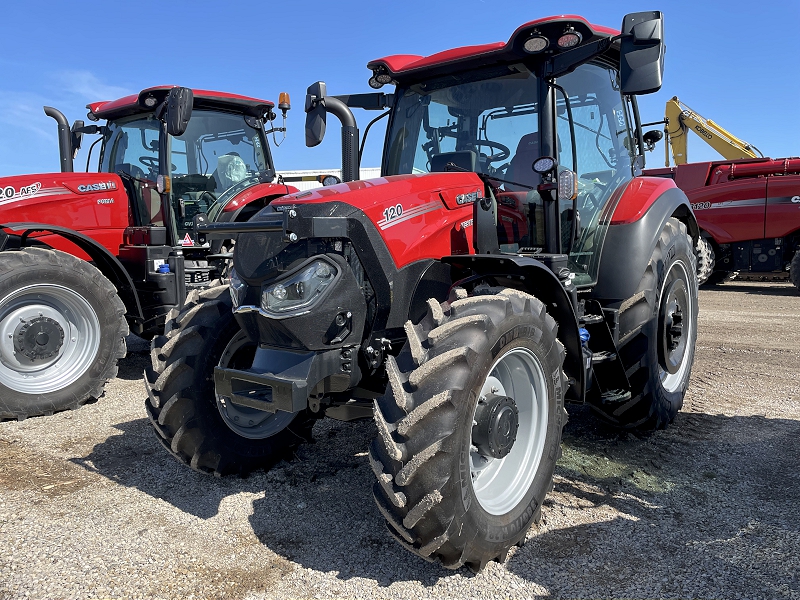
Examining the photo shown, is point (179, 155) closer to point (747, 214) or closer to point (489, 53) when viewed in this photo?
point (489, 53)

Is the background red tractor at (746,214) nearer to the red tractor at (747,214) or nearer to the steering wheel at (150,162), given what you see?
the red tractor at (747,214)

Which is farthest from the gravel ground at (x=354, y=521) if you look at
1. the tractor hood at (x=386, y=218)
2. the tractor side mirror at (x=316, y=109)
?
the tractor side mirror at (x=316, y=109)

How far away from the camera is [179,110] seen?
5312 mm

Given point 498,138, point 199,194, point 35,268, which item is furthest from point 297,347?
point 199,194

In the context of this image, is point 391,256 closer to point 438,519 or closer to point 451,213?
point 451,213

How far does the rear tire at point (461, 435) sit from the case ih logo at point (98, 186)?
484 centimetres

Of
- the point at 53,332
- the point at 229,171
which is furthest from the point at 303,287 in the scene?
the point at 229,171

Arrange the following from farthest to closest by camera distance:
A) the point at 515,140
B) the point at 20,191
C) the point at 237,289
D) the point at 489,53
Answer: the point at 20,191
the point at 515,140
the point at 489,53
the point at 237,289

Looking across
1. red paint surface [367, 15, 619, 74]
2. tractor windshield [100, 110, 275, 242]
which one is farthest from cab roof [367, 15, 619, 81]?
tractor windshield [100, 110, 275, 242]

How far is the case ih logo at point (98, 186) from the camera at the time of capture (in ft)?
20.2

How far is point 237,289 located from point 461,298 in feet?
3.43

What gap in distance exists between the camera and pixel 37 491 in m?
3.48

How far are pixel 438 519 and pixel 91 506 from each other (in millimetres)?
1959

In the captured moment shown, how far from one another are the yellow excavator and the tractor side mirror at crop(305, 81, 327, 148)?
14.6 meters
